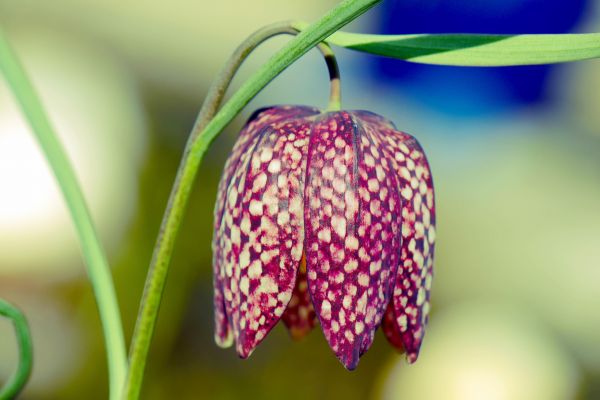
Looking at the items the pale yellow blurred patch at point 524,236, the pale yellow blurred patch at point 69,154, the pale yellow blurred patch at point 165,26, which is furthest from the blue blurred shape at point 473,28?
the pale yellow blurred patch at point 69,154

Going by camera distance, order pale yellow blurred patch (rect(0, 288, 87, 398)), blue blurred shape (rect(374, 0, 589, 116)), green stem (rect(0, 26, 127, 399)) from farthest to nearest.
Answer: blue blurred shape (rect(374, 0, 589, 116))
pale yellow blurred patch (rect(0, 288, 87, 398))
green stem (rect(0, 26, 127, 399))

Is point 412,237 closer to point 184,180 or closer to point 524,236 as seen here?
point 184,180

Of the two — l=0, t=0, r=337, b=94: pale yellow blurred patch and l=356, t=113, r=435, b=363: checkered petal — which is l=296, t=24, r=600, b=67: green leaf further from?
l=0, t=0, r=337, b=94: pale yellow blurred patch

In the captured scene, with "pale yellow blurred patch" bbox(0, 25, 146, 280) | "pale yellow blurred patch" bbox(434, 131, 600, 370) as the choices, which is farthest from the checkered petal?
"pale yellow blurred patch" bbox(434, 131, 600, 370)

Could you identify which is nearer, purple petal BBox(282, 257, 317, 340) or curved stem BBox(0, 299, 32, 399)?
curved stem BBox(0, 299, 32, 399)

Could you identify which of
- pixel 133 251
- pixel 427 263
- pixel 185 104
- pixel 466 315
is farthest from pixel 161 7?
pixel 427 263

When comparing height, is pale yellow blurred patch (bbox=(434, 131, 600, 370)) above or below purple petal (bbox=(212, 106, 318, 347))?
below

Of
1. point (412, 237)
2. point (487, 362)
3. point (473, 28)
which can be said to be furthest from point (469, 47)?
point (473, 28)
